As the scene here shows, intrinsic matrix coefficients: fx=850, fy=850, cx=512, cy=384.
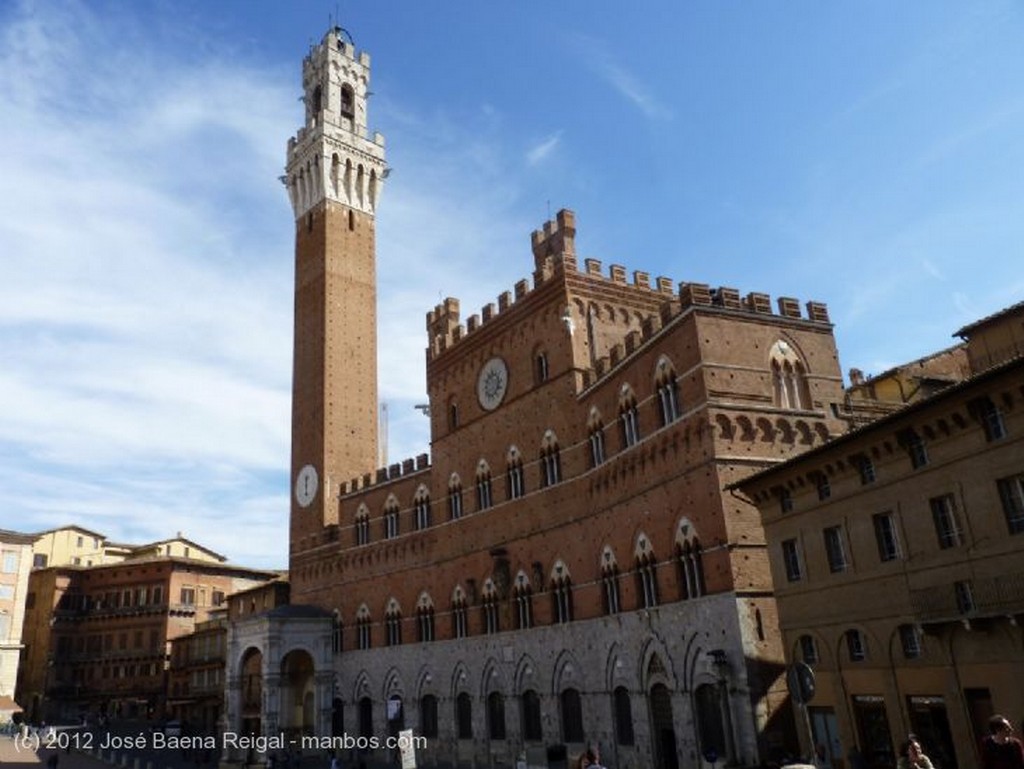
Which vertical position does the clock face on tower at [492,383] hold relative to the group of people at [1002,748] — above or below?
above

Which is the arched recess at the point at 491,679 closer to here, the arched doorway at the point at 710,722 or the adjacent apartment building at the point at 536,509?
the adjacent apartment building at the point at 536,509

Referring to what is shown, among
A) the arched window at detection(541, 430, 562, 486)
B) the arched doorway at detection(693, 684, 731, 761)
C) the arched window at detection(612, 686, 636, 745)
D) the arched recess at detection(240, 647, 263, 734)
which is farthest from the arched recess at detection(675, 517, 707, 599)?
the arched recess at detection(240, 647, 263, 734)

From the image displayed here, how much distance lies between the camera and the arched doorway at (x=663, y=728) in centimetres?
2470

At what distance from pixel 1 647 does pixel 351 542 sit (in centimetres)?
3004

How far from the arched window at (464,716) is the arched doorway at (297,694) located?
11155mm

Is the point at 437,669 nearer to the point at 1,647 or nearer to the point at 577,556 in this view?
the point at 577,556

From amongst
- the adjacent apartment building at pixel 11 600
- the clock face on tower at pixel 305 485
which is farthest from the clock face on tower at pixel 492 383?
the adjacent apartment building at pixel 11 600

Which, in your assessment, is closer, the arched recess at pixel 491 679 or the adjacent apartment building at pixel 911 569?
the adjacent apartment building at pixel 911 569

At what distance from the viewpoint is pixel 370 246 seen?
5269 cm

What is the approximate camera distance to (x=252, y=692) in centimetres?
4750

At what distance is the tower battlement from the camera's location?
25.3 metres

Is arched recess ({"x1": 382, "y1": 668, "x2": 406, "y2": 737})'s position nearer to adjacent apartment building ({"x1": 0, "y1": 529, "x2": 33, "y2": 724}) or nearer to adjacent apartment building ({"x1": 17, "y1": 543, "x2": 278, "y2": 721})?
adjacent apartment building ({"x1": 17, "y1": 543, "x2": 278, "y2": 721})

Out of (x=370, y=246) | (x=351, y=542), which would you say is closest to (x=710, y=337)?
(x=351, y=542)

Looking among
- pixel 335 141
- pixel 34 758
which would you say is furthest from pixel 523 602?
pixel 335 141
